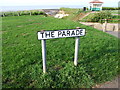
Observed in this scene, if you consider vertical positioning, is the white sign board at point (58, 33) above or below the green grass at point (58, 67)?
above

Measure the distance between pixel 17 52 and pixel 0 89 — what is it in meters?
2.04

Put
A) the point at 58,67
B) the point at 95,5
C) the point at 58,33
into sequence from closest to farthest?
the point at 58,33, the point at 58,67, the point at 95,5

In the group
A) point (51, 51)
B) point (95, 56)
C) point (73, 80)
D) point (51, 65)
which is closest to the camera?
point (73, 80)

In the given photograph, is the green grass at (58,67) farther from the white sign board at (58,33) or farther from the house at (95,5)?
the house at (95,5)

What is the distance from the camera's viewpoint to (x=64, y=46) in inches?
214

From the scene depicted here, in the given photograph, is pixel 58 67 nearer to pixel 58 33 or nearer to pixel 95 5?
pixel 58 33

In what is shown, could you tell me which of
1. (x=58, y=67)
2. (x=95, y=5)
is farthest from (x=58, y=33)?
(x=95, y=5)

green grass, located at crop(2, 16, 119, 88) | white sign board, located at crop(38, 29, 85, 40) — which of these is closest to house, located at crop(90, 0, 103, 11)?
green grass, located at crop(2, 16, 119, 88)

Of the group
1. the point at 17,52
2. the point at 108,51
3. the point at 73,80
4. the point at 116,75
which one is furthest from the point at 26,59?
the point at 108,51

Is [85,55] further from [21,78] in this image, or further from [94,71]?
[21,78]

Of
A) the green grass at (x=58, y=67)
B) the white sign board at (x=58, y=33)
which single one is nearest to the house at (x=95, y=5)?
the green grass at (x=58, y=67)

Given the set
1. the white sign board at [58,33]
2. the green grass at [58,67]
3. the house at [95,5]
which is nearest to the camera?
the white sign board at [58,33]

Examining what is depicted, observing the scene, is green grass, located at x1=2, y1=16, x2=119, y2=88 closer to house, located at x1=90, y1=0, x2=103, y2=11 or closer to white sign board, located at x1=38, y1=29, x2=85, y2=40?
white sign board, located at x1=38, y1=29, x2=85, y2=40

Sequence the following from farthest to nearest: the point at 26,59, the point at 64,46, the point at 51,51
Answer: the point at 64,46 → the point at 51,51 → the point at 26,59
